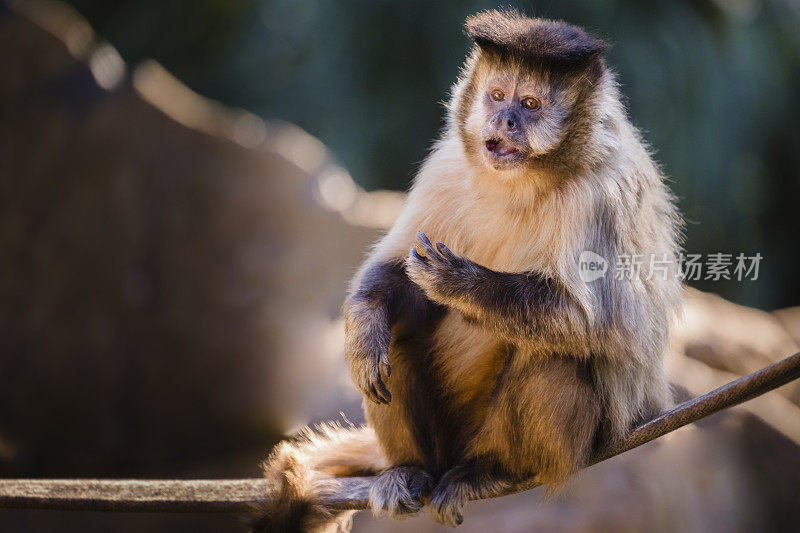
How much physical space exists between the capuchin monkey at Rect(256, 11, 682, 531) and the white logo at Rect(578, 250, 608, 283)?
0.02 metres

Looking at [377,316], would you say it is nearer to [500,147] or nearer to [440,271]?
[440,271]

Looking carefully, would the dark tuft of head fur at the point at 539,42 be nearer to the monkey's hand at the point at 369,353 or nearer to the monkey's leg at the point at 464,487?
the monkey's hand at the point at 369,353

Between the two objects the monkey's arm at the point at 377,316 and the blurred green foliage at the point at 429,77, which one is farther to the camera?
the blurred green foliage at the point at 429,77

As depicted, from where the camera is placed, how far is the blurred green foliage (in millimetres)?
7387

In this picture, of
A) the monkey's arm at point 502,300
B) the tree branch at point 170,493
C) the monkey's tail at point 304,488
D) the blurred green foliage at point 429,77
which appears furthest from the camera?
the blurred green foliage at point 429,77

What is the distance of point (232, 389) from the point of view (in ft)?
21.0

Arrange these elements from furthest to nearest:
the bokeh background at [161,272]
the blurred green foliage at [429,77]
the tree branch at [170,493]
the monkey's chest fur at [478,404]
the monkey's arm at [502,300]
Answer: the blurred green foliage at [429,77] → the bokeh background at [161,272] → the tree branch at [170,493] → the monkey's chest fur at [478,404] → the monkey's arm at [502,300]

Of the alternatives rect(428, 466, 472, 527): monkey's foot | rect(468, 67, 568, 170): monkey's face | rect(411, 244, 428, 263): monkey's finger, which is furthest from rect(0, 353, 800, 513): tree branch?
rect(468, 67, 568, 170): monkey's face

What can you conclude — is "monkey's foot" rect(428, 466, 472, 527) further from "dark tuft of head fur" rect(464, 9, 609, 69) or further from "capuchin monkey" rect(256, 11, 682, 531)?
"dark tuft of head fur" rect(464, 9, 609, 69)

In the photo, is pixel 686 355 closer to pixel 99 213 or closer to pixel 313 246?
pixel 313 246

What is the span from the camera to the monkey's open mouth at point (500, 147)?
9.96 feet

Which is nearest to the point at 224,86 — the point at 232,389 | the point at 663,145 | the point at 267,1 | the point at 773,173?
the point at 267,1

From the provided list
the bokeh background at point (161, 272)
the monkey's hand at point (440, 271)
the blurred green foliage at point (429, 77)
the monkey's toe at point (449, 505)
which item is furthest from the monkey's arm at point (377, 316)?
the blurred green foliage at point (429, 77)

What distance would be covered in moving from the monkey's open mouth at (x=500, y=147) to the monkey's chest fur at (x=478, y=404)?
0.65m
